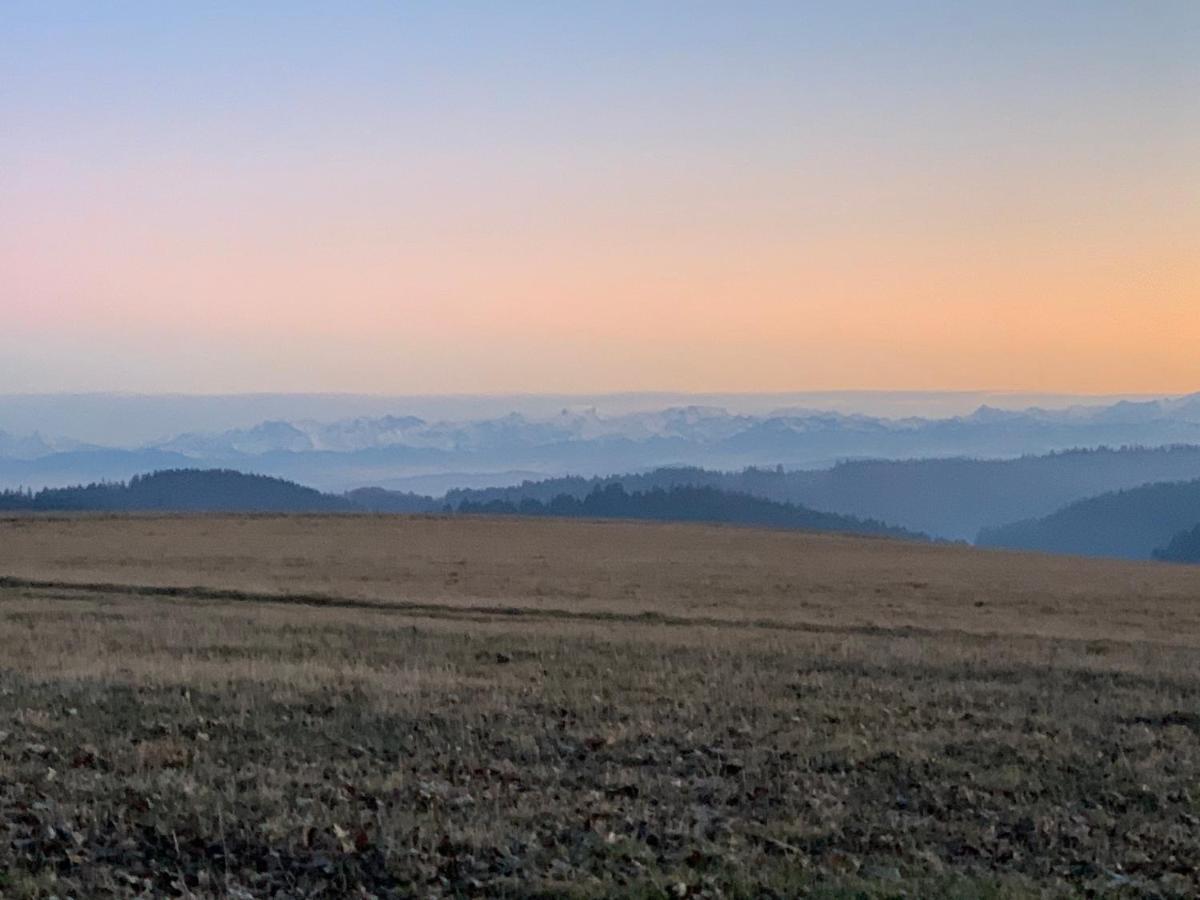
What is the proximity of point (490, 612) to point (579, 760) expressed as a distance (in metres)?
19.7

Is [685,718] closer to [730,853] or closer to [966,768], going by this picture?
[966,768]

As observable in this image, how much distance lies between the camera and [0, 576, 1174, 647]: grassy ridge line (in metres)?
29.5

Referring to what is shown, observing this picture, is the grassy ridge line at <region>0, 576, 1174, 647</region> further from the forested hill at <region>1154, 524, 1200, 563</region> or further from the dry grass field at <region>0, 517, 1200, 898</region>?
the forested hill at <region>1154, 524, 1200, 563</region>

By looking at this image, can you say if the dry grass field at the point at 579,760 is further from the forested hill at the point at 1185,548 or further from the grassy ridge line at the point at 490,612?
the forested hill at the point at 1185,548

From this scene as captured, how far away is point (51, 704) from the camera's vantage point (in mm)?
14586

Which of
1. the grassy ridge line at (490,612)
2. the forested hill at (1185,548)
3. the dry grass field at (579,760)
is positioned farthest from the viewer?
the forested hill at (1185,548)

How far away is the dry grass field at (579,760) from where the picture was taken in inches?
378

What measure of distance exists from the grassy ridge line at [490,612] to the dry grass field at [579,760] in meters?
1.26

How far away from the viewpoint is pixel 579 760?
42.0ft

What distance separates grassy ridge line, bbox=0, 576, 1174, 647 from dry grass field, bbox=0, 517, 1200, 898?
126 centimetres

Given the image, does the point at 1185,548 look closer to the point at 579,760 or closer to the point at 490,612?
the point at 490,612

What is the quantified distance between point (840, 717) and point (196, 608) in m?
19.4

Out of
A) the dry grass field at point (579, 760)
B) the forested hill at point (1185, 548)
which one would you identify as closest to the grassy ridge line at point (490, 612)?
the dry grass field at point (579, 760)

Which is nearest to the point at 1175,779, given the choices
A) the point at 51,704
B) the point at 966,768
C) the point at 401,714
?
the point at 966,768
